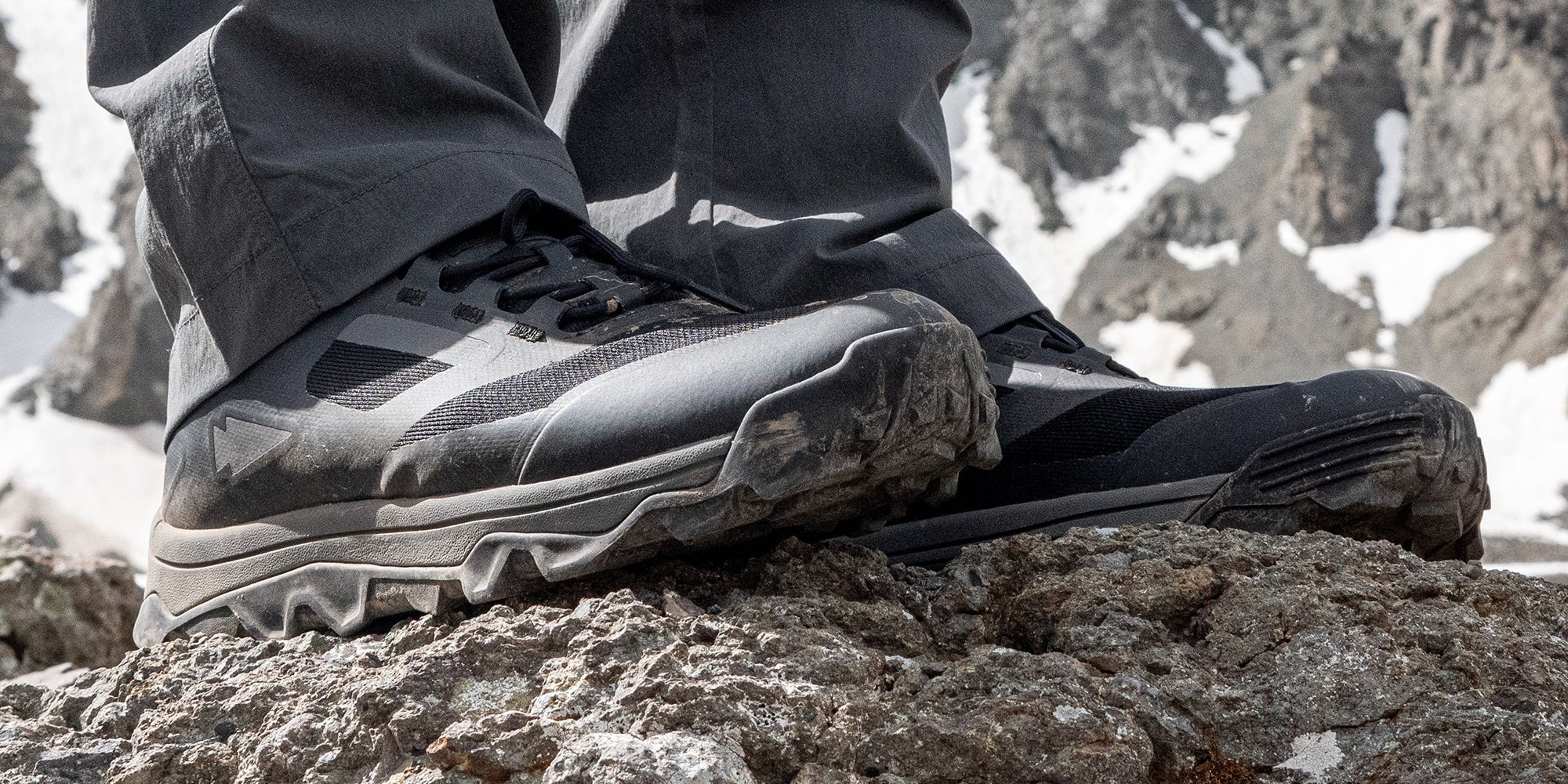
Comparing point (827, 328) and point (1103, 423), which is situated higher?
point (827, 328)

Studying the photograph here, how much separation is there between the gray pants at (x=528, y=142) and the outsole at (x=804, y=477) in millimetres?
357

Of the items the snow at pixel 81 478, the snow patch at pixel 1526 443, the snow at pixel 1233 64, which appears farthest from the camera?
the snow at pixel 1233 64

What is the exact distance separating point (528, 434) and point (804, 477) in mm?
258

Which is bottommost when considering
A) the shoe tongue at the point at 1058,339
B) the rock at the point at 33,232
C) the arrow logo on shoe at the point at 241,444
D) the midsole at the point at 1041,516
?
the rock at the point at 33,232

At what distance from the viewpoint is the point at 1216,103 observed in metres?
34.3

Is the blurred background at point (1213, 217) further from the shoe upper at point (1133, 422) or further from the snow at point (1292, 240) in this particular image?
the shoe upper at point (1133, 422)

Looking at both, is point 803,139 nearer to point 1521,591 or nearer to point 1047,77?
point 1521,591

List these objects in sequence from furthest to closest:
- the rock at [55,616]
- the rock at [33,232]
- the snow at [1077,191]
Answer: the rock at [33,232] → the snow at [1077,191] → the rock at [55,616]

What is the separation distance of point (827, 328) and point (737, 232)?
567 millimetres

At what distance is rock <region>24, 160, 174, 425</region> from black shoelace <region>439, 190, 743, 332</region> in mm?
32303

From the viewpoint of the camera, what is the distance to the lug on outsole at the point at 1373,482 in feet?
4.29

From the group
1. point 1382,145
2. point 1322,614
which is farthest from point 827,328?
point 1382,145

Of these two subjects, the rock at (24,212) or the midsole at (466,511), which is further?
the rock at (24,212)

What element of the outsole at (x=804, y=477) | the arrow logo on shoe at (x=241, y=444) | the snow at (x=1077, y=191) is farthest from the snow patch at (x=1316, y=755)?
the snow at (x=1077, y=191)
